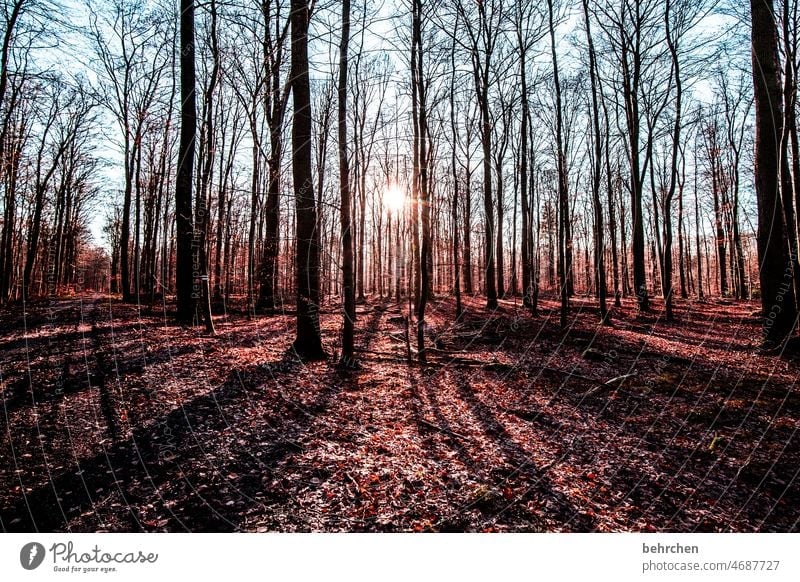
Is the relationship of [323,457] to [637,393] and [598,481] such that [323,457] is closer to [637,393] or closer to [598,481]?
[598,481]

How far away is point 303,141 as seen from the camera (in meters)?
8.57

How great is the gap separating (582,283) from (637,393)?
66.3m

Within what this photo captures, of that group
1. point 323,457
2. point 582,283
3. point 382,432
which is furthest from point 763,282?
point 582,283

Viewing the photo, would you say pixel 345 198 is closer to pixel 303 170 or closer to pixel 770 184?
pixel 303 170

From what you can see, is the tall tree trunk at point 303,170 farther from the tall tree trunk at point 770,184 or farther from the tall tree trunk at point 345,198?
the tall tree trunk at point 770,184
